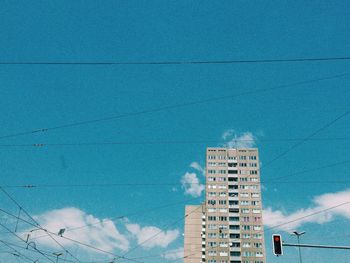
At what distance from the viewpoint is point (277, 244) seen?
15.6 m

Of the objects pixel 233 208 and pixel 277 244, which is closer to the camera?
pixel 277 244

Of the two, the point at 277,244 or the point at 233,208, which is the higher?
the point at 233,208

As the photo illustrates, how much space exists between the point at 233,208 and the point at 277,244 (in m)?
79.9

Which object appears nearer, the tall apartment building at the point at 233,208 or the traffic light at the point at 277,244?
the traffic light at the point at 277,244

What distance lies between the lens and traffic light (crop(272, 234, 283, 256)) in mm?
15386

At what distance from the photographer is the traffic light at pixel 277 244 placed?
15.4 m

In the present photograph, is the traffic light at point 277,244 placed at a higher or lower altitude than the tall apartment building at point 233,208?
lower

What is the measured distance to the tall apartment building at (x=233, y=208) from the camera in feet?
285

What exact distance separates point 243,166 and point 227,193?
34.0 feet

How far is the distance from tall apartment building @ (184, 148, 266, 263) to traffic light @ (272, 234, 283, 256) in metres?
69.9

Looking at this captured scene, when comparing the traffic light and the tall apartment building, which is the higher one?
the tall apartment building

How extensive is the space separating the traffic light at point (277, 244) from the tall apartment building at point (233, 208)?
6993 centimetres

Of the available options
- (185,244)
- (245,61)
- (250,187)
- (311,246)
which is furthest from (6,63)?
(185,244)

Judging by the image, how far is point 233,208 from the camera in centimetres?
9275
